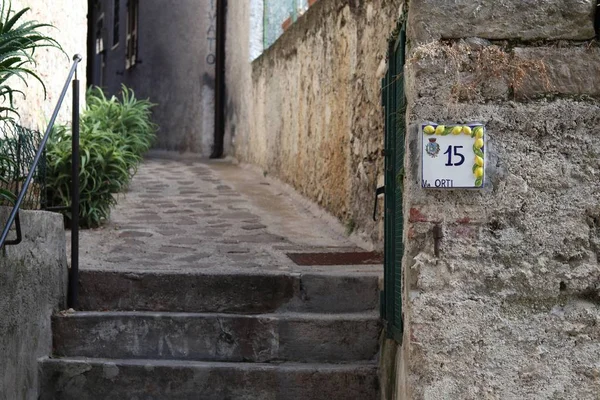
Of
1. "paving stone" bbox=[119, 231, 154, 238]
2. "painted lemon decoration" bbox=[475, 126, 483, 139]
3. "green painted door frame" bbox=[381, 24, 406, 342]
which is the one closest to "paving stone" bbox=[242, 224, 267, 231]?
"paving stone" bbox=[119, 231, 154, 238]

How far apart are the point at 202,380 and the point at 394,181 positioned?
125 centimetres

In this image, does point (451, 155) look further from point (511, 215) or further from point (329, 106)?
point (329, 106)

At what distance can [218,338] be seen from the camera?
3.89 metres

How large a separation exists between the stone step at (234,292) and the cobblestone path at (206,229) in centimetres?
15

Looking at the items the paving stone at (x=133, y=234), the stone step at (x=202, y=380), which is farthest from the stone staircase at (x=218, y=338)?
the paving stone at (x=133, y=234)

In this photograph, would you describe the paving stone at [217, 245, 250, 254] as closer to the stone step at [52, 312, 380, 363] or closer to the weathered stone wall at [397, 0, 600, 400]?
the stone step at [52, 312, 380, 363]

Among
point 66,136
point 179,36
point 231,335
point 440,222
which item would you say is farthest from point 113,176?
point 179,36

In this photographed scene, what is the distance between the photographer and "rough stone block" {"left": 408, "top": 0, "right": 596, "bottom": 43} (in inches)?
108

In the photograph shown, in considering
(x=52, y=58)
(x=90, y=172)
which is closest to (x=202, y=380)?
(x=90, y=172)

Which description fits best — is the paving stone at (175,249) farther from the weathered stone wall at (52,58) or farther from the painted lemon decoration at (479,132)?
the painted lemon decoration at (479,132)

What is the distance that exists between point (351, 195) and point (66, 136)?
6.81 ft

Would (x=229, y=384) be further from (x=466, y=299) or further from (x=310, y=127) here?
(x=310, y=127)

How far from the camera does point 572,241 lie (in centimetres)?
274

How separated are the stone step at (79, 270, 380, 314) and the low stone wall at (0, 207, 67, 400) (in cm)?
26
